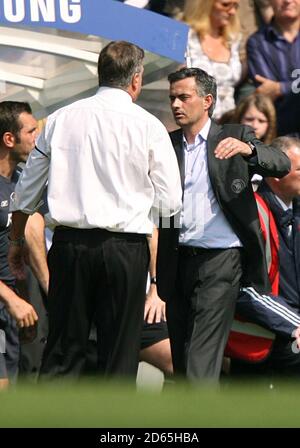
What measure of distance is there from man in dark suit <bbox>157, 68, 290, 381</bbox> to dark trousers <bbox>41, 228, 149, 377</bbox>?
65 cm

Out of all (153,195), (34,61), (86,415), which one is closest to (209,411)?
Answer: (86,415)

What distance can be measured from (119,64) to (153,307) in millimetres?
2002

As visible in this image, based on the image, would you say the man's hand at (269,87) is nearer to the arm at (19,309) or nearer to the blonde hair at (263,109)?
the blonde hair at (263,109)

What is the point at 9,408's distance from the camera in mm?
6207

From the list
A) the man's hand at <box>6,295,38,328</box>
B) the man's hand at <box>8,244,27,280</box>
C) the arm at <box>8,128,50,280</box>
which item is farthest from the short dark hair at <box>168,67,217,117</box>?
the man's hand at <box>6,295,38,328</box>

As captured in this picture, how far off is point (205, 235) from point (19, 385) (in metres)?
1.58

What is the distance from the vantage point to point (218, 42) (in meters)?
9.34

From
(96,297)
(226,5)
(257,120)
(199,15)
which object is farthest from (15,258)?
(226,5)

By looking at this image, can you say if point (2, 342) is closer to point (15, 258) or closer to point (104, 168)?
point (15, 258)

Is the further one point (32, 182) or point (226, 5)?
point (226, 5)

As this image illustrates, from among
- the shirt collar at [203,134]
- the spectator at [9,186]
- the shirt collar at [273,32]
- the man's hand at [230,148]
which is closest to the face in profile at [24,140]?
the spectator at [9,186]

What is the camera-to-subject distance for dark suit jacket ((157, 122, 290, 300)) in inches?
285

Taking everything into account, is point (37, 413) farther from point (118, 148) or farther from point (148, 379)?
point (148, 379)

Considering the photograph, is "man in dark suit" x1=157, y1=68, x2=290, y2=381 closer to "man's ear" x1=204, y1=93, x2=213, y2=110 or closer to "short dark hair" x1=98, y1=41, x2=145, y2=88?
"man's ear" x1=204, y1=93, x2=213, y2=110
